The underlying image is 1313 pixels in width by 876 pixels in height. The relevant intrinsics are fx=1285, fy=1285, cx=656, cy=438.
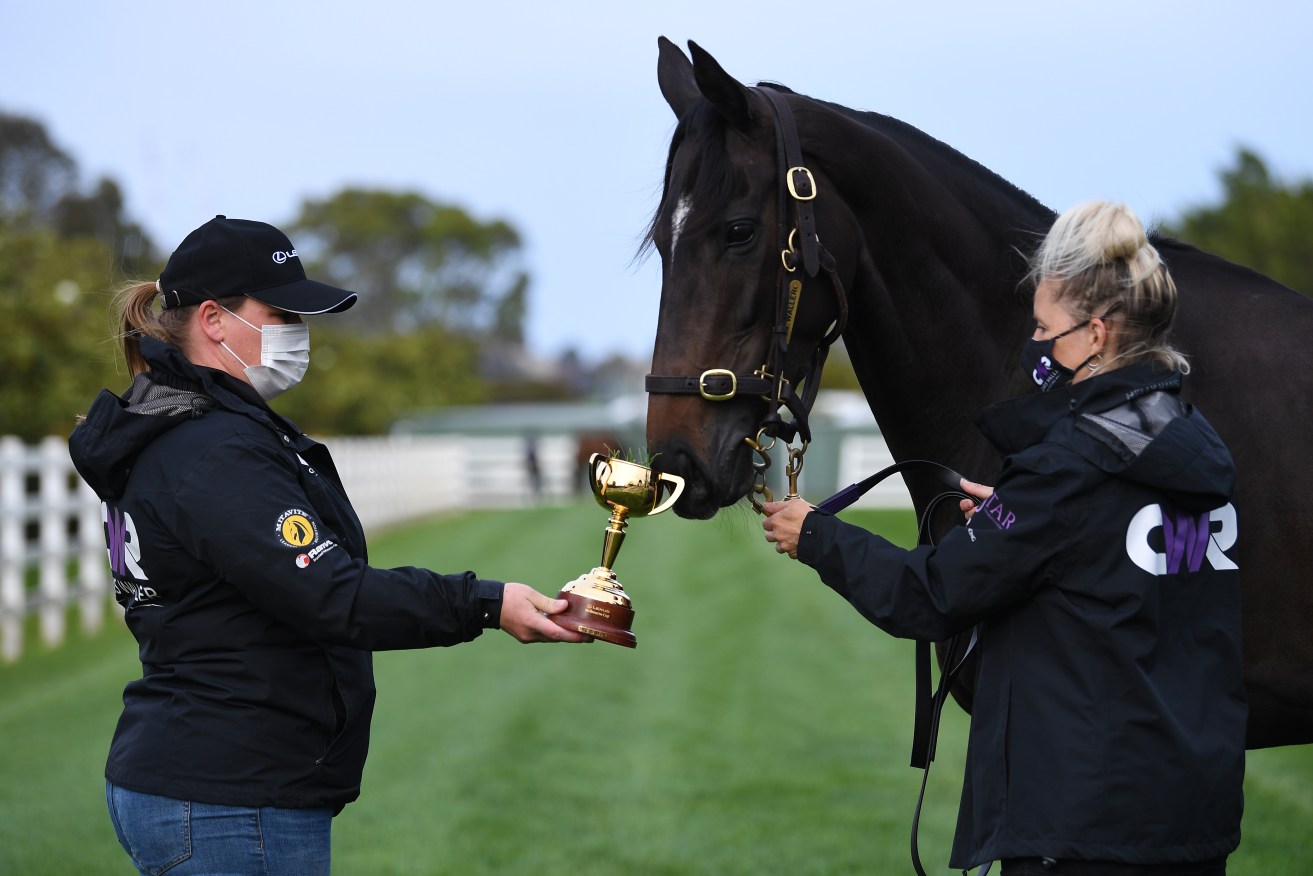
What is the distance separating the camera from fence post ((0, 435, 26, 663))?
32.9 feet

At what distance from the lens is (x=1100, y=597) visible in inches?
88.6

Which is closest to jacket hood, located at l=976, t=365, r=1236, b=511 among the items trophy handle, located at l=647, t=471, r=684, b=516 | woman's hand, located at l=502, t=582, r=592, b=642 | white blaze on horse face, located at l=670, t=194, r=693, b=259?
trophy handle, located at l=647, t=471, r=684, b=516

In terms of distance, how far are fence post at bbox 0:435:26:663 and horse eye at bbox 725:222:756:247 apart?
29.4 ft

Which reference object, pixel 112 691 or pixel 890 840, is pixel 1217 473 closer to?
pixel 890 840

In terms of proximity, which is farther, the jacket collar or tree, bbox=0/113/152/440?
tree, bbox=0/113/152/440

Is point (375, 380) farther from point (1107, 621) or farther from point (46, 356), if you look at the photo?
point (1107, 621)

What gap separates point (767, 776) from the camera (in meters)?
6.95

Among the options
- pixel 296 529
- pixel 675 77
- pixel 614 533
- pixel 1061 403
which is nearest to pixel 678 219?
pixel 675 77

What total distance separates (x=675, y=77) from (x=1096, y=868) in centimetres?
203

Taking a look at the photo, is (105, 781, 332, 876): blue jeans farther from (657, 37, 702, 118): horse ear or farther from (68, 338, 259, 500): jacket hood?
(657, 37, 702, 118): horse ear

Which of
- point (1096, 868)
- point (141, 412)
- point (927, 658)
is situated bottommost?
point (1096, 868)

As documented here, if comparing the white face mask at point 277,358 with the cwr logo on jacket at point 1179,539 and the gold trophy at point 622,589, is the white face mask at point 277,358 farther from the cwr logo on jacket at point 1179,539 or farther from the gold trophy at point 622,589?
the cwr logo on jacket at point 1179,539

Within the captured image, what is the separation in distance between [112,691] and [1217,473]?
Result: 324 inches

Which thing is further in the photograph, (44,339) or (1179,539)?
(44,339)
